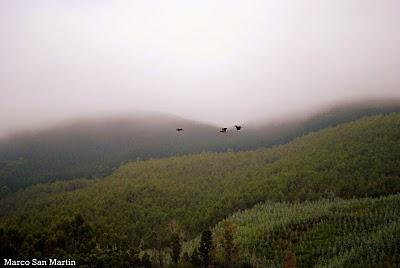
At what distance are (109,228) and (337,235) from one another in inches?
3533

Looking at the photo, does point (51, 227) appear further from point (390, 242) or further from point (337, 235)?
point (390, 242)

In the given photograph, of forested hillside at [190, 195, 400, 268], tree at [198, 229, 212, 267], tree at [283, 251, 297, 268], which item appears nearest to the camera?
tree at [198, 229, 212, 267]

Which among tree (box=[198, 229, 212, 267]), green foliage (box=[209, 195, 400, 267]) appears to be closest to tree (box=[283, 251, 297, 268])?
green foliage (box=[209, 195, 400, 267])

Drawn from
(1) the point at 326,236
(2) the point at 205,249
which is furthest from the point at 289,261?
(2) the point at 205,249

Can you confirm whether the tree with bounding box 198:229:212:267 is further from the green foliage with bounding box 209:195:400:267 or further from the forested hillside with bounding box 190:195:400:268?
the green foliage with bounding box 209:195:400:267

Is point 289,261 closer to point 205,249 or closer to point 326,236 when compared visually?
point 326,236

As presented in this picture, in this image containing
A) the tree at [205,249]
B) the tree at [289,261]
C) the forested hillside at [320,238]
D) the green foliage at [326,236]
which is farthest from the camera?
the tree at [289,261]

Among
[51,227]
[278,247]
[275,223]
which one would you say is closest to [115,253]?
[51,227]

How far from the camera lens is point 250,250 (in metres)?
159

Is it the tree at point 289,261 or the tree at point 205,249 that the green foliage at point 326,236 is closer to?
the tree at point 289,261

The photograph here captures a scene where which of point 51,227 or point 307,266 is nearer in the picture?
point 307,266

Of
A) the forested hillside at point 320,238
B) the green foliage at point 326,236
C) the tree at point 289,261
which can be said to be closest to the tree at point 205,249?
the forested hillside at point 320,238

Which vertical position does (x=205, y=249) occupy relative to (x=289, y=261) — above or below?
above

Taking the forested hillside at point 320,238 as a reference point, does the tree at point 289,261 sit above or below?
below
